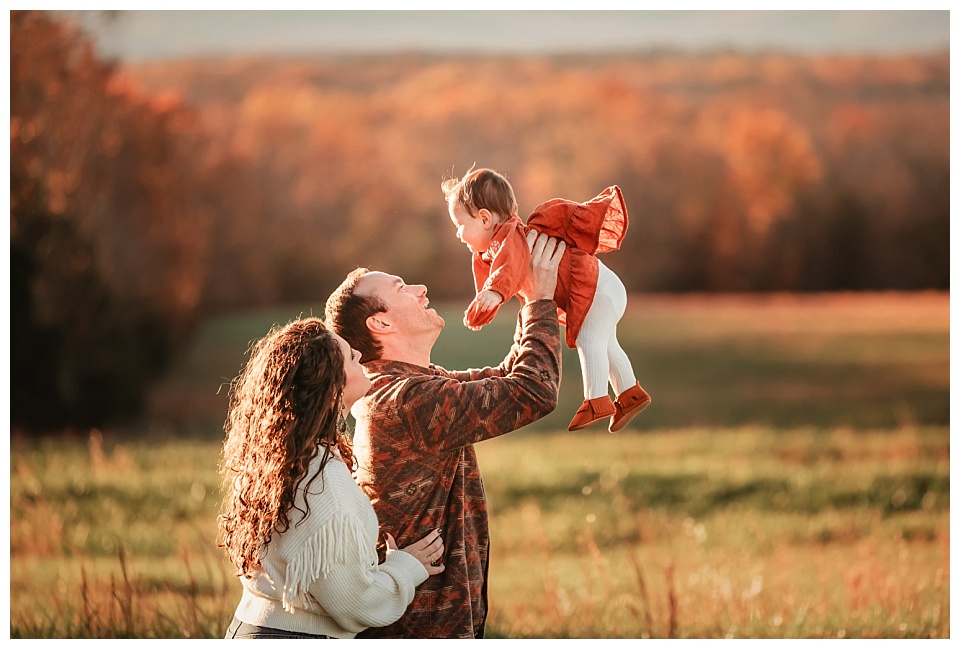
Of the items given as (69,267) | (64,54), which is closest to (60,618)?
(69,267)

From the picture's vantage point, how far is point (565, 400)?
11023 millimetres

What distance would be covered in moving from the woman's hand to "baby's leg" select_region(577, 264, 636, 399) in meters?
0.62

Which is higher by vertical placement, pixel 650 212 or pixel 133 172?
pixel 133 172

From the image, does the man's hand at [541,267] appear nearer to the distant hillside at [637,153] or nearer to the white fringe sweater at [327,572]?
the white fringe sweater at [327,572]

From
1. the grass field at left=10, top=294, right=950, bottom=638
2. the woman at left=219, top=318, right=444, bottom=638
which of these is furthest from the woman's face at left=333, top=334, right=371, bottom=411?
the grass field at left=10, top=294, right=950, bottom=638

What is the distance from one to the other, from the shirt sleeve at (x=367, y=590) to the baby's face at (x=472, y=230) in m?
0.96

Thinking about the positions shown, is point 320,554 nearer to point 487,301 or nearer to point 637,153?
point 487,301

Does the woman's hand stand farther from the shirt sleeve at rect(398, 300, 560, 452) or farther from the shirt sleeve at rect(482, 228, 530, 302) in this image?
the shirt sleeve at rect(482, 228, 530, 302)

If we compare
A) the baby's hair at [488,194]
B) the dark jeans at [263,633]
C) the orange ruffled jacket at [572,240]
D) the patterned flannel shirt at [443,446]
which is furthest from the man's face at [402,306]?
the dark jeans at [263,633]

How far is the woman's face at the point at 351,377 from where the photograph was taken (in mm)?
2738

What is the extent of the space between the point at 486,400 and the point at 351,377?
1.15ft

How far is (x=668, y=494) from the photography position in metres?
8.41
